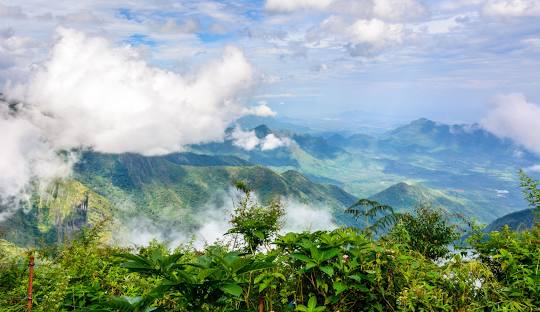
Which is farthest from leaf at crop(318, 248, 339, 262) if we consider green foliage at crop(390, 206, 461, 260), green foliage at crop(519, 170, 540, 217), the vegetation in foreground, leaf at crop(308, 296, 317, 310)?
green foliage at crop(390, 206, 461, 260)

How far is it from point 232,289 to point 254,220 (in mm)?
2811

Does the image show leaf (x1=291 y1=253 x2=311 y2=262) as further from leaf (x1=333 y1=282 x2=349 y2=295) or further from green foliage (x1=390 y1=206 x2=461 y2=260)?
green foliage (x1=390 y1=206 x2=461 y2=260)

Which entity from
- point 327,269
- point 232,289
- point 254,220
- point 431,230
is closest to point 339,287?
point 327,269

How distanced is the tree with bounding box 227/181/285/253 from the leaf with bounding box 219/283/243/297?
6.70 ft

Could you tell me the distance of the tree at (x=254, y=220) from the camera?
17.8 ft

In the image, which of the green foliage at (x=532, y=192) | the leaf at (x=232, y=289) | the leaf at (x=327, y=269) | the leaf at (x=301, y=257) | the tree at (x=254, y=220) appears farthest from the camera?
the green foliage at (x=532, y=192)

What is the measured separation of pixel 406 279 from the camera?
4086mm

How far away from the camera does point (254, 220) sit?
568 centimetres

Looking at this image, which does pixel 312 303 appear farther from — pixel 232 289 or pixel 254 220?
pixel 254 220

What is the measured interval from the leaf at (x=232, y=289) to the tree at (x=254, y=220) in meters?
2.04

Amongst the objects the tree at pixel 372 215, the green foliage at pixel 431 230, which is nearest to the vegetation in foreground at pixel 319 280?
the tree at pixel 372 215

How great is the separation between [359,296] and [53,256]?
5.86 metres

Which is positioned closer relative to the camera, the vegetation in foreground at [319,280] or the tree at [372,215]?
the vegetation in foreground at [319,280]

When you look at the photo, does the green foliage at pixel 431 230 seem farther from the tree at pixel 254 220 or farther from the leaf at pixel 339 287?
the leaf at pixel 339 287
